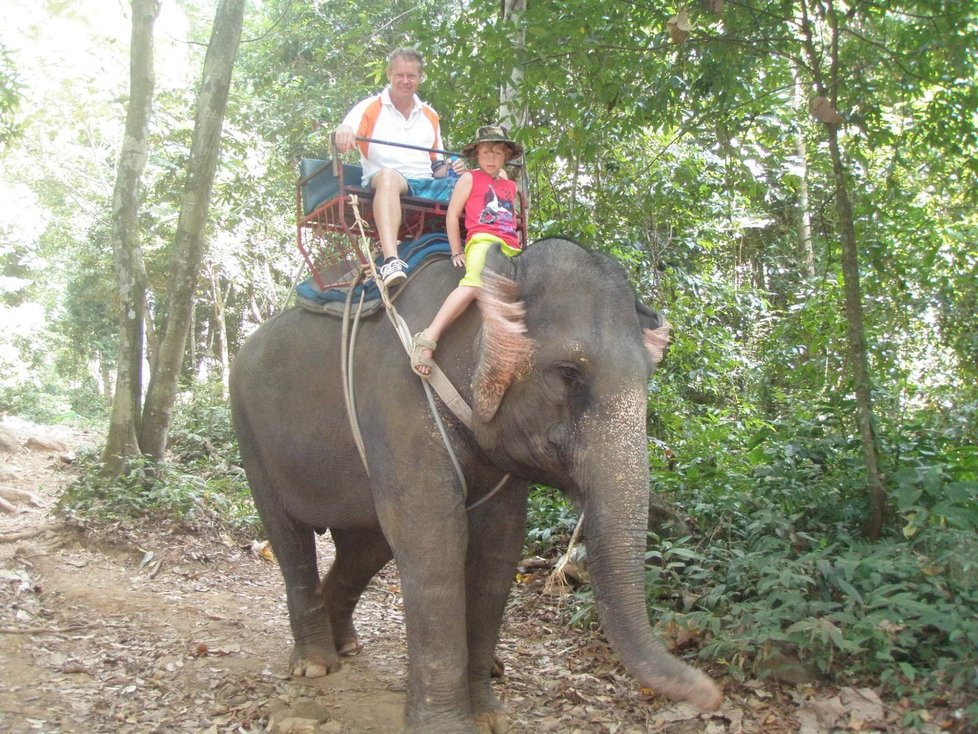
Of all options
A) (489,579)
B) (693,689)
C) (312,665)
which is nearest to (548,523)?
(312,665)

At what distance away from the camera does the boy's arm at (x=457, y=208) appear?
4.20 meters

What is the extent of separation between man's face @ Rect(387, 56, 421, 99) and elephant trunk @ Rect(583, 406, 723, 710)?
9.03 ft

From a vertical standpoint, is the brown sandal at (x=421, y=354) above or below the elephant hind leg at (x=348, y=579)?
above

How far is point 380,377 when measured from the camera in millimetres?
4098

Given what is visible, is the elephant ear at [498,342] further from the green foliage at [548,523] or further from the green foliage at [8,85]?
the green foliage at [8,85]

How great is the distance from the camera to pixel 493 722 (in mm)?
4281

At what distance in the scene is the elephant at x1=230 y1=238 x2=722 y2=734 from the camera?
10.7ft

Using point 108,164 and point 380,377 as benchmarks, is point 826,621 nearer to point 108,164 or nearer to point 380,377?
point 380,377

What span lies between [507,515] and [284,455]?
147 cm

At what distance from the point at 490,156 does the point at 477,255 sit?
2.13 feet

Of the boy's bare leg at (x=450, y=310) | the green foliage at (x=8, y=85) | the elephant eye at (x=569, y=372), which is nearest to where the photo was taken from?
the elephant eye at (x=569, y=372)

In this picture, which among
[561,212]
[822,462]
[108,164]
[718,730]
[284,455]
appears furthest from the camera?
[108,164]

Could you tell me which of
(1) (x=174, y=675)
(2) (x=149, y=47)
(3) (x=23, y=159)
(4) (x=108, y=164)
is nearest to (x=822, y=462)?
(1) (x=174, y=675)

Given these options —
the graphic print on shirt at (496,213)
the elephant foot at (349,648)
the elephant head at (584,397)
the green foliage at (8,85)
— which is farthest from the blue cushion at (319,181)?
the green foliage at (8,85)
